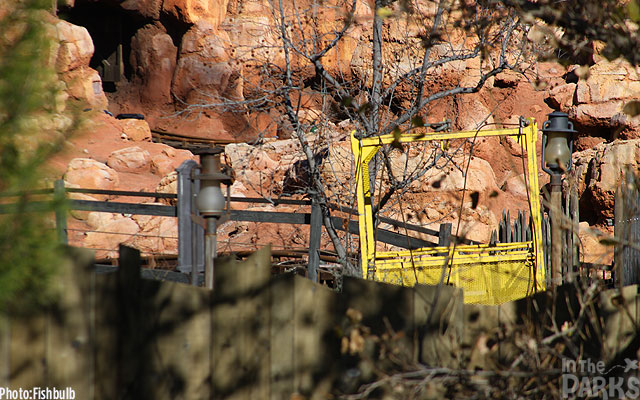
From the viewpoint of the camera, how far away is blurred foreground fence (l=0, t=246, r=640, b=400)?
223 centimetres

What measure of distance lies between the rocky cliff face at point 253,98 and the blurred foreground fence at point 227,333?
836 cm

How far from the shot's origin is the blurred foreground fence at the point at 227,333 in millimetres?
2229

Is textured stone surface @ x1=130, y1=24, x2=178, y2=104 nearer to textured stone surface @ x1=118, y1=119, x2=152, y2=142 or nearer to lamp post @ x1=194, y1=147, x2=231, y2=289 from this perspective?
textured stone surface @ x1=118, y1=119, x2=152, y2=142

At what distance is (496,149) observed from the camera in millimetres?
17297

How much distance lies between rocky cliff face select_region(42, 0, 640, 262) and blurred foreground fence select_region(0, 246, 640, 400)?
8355 mm

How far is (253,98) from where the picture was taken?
463 inches

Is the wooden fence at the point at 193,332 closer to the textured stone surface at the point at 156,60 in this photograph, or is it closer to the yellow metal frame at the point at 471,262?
the yellow metal frame at the point at 471,262

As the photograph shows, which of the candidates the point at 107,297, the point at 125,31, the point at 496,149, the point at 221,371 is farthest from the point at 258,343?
the point at 125,31

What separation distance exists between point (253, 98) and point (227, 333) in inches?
387

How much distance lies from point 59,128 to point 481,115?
17.2m

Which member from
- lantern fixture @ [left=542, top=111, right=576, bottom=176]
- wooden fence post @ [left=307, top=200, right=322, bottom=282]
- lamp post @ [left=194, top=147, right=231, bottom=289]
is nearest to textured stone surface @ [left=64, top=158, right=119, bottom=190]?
wooden fence post @ [left=307, top=200, right=322, bottom=282]

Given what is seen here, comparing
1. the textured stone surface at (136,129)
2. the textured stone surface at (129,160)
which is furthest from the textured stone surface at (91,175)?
the textured stone surface at (136,129)

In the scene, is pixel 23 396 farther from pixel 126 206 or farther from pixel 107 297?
pixel 126 206

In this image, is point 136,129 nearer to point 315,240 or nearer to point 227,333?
point 315,240
